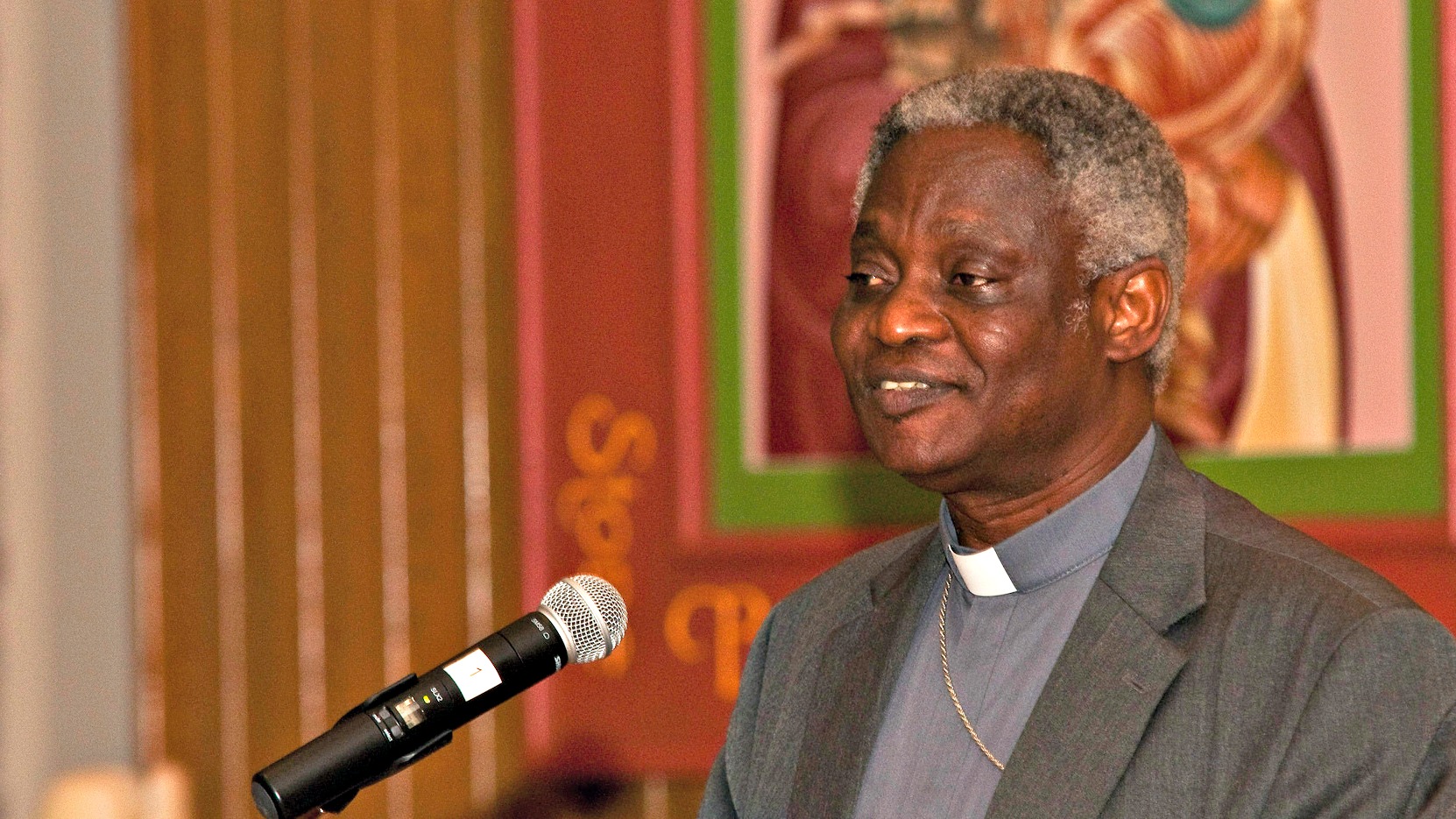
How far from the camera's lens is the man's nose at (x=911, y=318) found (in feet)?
6.20

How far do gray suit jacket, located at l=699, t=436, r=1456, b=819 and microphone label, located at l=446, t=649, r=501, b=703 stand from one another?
1.79 ft

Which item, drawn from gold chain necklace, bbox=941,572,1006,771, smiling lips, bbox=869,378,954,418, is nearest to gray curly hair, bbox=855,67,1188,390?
smiling lips, bbox=869,378,954,418

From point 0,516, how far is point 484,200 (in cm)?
135

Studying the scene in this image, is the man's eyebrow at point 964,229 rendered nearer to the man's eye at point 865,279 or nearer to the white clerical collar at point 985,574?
the man's eye at point 865,279

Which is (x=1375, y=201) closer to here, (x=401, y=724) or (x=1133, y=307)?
(x=1133, y=307)

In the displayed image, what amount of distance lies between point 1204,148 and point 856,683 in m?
1.47

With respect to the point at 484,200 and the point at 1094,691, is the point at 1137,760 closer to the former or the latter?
the point at 1094,691

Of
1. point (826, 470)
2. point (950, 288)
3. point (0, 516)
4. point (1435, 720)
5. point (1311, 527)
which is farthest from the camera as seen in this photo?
point (0, 516)

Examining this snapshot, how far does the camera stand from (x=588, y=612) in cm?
173

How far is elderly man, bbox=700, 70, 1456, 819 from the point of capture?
1.66m

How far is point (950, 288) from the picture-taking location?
190cm

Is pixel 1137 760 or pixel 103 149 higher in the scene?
pixel 103 149

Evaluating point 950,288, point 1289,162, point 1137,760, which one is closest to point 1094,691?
point 1137,760

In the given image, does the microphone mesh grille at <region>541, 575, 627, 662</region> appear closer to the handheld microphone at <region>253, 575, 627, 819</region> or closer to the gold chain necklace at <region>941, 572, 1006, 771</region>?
the handheld microphone at <region>253, 575, 627, 819</region>
